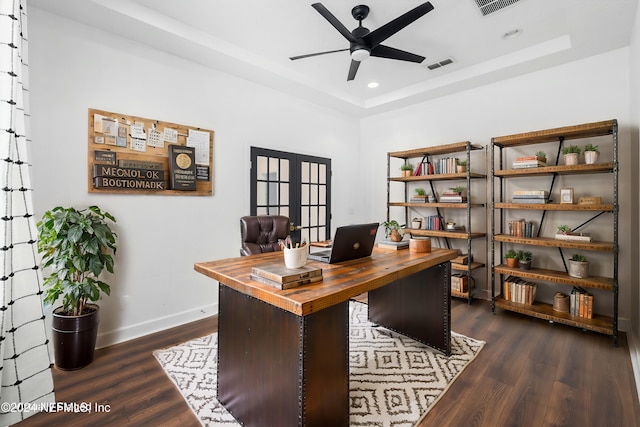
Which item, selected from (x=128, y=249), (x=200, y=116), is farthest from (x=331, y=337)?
(x=200, y=116)

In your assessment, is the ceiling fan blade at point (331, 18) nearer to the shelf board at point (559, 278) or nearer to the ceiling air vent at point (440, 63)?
the ceiling air vent at point (440, 63)

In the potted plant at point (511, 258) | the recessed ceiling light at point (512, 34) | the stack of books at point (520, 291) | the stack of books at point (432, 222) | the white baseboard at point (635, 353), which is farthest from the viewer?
the stack of books at point (432, 222)

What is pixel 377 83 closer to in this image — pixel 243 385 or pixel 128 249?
pixel 128 249

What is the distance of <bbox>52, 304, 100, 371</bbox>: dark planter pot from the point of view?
7.21ft

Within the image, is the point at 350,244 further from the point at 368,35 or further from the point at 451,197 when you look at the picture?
the point at 451,197

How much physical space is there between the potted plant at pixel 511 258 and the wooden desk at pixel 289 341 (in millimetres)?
2044

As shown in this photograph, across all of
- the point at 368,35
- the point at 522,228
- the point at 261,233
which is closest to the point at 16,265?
the point at 261,233

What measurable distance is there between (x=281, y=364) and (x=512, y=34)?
11.5 feet

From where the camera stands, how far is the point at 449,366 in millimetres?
2270

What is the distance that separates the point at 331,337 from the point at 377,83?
365 centimetres

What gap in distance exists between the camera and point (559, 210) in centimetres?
326

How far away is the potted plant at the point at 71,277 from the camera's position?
84.8 inches

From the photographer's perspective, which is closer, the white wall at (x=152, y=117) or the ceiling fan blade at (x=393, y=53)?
the white wall at (x=152, y=117)

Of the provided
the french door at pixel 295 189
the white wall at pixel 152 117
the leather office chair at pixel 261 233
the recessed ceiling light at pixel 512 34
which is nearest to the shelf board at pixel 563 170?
the recessed ceiling light at pixel 512 34
